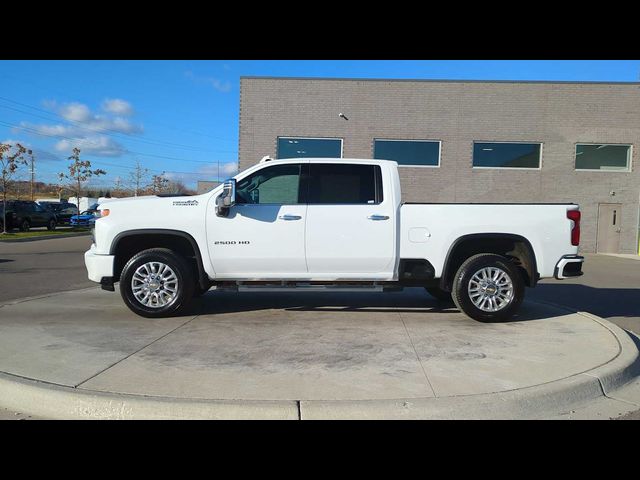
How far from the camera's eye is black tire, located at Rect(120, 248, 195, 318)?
6.16 m

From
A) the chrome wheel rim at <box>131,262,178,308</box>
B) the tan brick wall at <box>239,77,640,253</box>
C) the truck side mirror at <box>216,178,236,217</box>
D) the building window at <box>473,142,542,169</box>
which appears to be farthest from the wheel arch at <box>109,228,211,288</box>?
the building window at <box>473,142,542,169</box>

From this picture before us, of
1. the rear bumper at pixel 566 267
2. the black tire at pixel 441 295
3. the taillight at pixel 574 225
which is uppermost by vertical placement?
the taillight at pixel 574 225

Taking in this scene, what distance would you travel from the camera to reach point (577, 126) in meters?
19.2

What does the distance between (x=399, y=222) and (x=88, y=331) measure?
13.1ft

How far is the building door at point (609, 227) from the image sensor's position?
1962 cm

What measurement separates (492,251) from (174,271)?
4254 millimetres

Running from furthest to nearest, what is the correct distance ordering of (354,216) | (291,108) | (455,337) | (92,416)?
(291,108) → (354,216) → (455,337) → (92,416)

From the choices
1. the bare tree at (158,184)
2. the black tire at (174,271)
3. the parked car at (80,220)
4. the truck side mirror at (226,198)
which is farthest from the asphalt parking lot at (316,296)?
the bare tree at (158,184)

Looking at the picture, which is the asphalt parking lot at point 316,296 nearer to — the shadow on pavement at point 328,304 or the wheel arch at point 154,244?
the shadow on pavement at point 328,304

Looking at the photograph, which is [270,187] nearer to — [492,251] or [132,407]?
[492,251]

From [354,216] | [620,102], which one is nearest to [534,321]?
[354,216]

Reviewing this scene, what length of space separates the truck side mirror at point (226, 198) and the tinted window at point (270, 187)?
211 mm

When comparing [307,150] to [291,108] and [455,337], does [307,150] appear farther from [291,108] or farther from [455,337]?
[455,337]

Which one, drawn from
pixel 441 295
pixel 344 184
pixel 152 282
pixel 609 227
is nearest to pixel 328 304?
pixel 441 295
